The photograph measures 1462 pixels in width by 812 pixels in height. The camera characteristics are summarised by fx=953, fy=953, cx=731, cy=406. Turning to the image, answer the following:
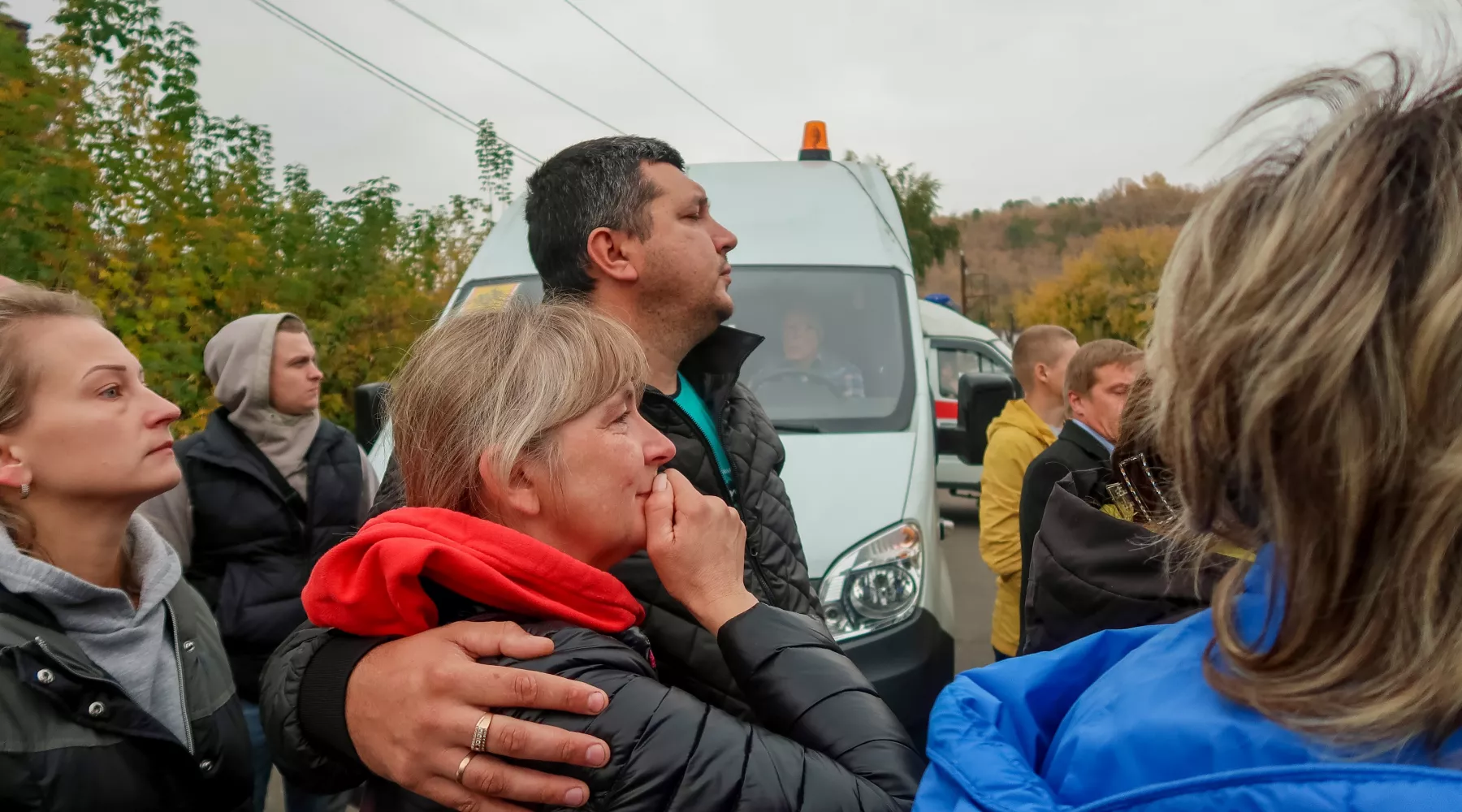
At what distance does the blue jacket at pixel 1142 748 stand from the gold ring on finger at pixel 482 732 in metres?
0.49

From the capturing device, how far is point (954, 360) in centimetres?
1017

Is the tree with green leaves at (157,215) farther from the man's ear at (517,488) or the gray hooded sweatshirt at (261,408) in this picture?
the man's ear at (517,488)

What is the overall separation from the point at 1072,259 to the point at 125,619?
32610 mm

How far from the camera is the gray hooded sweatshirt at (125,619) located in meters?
1.61

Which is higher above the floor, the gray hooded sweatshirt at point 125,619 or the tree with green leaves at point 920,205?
the tree with green leaves at point 920,205

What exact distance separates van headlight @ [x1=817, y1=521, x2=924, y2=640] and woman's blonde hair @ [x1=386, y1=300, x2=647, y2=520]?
1.94 metres

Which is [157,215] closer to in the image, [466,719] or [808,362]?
[808,362]

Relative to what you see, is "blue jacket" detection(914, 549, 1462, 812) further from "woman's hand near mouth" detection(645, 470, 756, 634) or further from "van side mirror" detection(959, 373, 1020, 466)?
"van side mirror" detection(959, 373, 1020, 466)

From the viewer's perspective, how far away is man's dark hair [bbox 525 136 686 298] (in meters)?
2.08

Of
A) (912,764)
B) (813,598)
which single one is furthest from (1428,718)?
(813,598)

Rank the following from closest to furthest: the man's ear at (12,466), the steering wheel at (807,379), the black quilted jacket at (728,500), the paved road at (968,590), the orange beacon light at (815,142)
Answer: the black quilted jacket at (728,500) < the man's ear at (12,466) < the steering wheel at (807,379) < the orange beacon light at (815,142) < the paved road at (968,590)

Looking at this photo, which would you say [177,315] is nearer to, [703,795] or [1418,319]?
[703,795]

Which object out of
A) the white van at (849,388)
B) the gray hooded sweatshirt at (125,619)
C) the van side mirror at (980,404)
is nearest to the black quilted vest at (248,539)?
the white van at (849,388)

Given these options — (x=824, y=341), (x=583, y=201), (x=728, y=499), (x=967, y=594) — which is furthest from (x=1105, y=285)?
(x=728, y=499)
